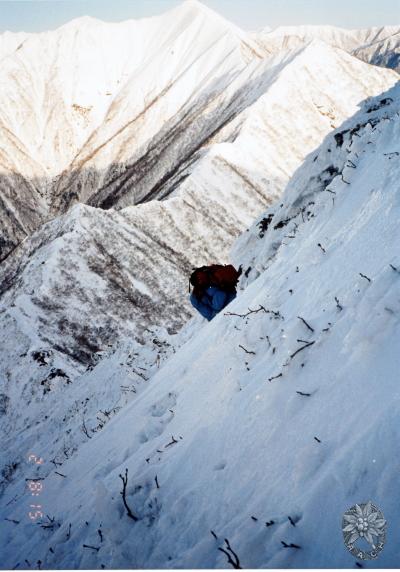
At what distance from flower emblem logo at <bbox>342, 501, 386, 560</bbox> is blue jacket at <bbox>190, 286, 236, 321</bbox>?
6.04m

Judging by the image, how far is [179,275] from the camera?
44.5m

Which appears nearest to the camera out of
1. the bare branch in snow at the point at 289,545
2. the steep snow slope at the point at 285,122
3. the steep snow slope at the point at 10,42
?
the bare branch in snow at the point at 289,545

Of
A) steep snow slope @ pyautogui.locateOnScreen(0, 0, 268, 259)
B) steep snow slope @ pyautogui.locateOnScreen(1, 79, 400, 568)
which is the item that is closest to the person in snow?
A: steep snow slope @ pyautogui.locateOnScreen(1, 79, 400, 568)

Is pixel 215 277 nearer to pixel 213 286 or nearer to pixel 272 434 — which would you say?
pixel 213 286

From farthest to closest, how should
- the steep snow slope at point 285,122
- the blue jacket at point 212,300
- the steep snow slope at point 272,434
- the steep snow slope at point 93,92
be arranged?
the steep snow slope at point 93,92 → the steep snow slope at point 285,122 → the blue jacket at point 212,300 → the steep snow slope at point 272,434

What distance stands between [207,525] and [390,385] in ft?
6.13

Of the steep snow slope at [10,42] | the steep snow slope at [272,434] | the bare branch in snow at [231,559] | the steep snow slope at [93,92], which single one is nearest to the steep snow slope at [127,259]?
the steep snow slope at [272,434]

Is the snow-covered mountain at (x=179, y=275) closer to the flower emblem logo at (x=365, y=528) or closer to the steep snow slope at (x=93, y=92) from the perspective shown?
the flower emblem logo at (x=365, y=528)

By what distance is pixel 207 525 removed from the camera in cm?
367

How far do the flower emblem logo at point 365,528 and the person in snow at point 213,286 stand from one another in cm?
604

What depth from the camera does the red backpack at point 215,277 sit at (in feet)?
28.3

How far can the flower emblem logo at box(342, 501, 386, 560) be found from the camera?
104 inches

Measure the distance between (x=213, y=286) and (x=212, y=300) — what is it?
280 mm

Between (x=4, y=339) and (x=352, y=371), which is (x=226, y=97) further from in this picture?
(x=352, y=371)
